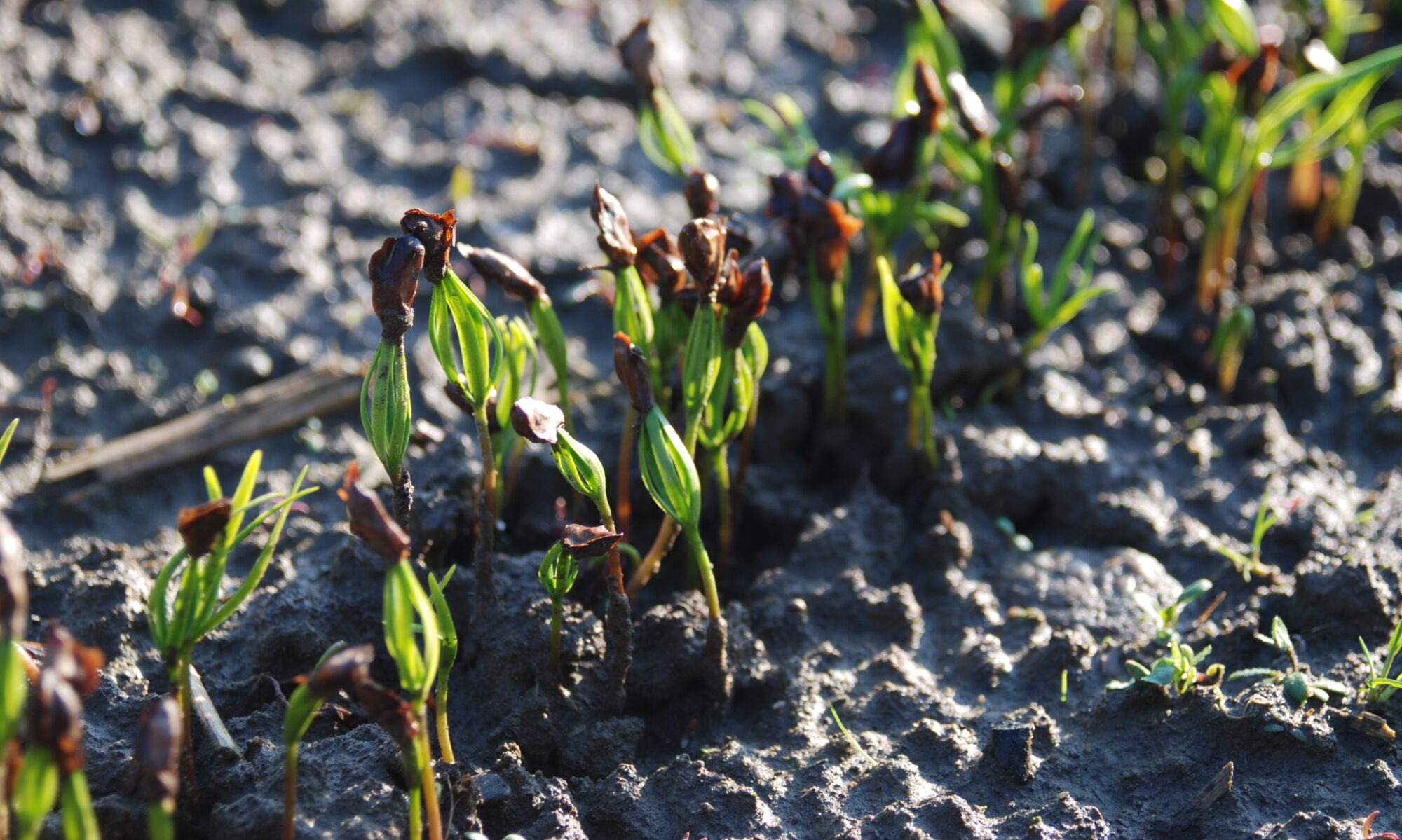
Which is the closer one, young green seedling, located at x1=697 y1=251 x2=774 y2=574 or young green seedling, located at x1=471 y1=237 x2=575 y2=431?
young green seedling, located at x1=697 y1=251 x2=774 y2=574

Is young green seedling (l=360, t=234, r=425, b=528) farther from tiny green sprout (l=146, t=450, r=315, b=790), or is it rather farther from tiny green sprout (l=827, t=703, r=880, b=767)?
tiny green sprout (l=827, t=703, r=880, b=767)

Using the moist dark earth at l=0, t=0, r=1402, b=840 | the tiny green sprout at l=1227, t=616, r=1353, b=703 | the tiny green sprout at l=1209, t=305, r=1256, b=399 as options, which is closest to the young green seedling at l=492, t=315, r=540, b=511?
the moist dark earth at l=0, t=0, r=1402, b=840

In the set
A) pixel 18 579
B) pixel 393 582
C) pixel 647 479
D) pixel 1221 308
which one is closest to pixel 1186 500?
pixel 1221 308

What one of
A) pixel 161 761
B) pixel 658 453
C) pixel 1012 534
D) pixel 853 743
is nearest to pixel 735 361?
pixel 658 453

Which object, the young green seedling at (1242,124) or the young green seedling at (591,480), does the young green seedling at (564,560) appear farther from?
the young green seedling at (1242,124)

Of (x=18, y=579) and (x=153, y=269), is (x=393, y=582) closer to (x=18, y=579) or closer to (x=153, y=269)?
(x=18, y=579)
